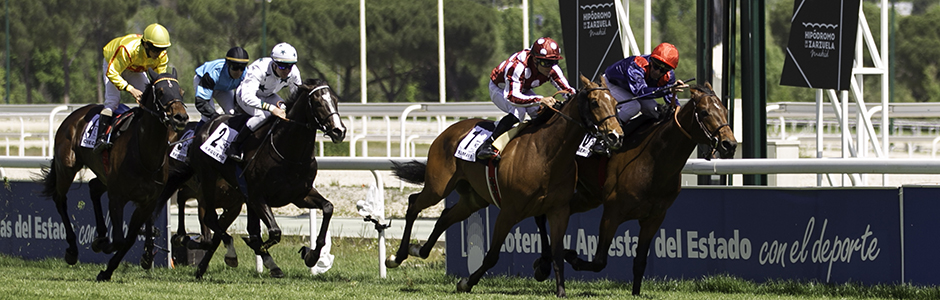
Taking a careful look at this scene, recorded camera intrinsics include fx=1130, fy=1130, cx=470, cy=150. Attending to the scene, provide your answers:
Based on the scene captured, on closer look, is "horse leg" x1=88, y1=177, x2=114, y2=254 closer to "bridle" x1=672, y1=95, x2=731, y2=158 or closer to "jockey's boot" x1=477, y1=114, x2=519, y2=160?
"jockey's boot" x1=477, y1=114, x2=519, y2=160

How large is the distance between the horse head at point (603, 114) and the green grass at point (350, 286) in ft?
3.25

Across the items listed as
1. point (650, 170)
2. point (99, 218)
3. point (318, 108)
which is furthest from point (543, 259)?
point (99, 218)

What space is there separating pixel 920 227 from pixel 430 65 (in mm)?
37311

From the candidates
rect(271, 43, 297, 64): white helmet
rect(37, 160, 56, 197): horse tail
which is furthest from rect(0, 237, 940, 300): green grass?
rect(271, 43, 297, 64): white helmet

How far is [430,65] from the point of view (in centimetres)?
4325

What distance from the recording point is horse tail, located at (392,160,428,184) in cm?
805

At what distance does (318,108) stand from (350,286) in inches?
46.3

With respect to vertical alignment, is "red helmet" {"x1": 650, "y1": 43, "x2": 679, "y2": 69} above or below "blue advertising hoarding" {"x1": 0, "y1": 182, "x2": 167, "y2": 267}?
above

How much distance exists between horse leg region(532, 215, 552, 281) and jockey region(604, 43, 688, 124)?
2.77ft

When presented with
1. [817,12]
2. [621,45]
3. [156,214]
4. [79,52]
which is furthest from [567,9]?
[79,52]

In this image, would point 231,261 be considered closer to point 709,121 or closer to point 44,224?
point 44,224

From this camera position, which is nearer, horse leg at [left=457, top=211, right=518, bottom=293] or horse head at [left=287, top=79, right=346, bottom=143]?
horse leg at [left=457, top=211, right=518, bottom=293]

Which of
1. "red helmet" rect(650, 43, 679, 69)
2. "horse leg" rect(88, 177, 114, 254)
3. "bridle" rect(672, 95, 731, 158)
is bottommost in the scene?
"horse leg" rect(88, 177, 114, 254)

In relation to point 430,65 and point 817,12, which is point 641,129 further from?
point 430,65
